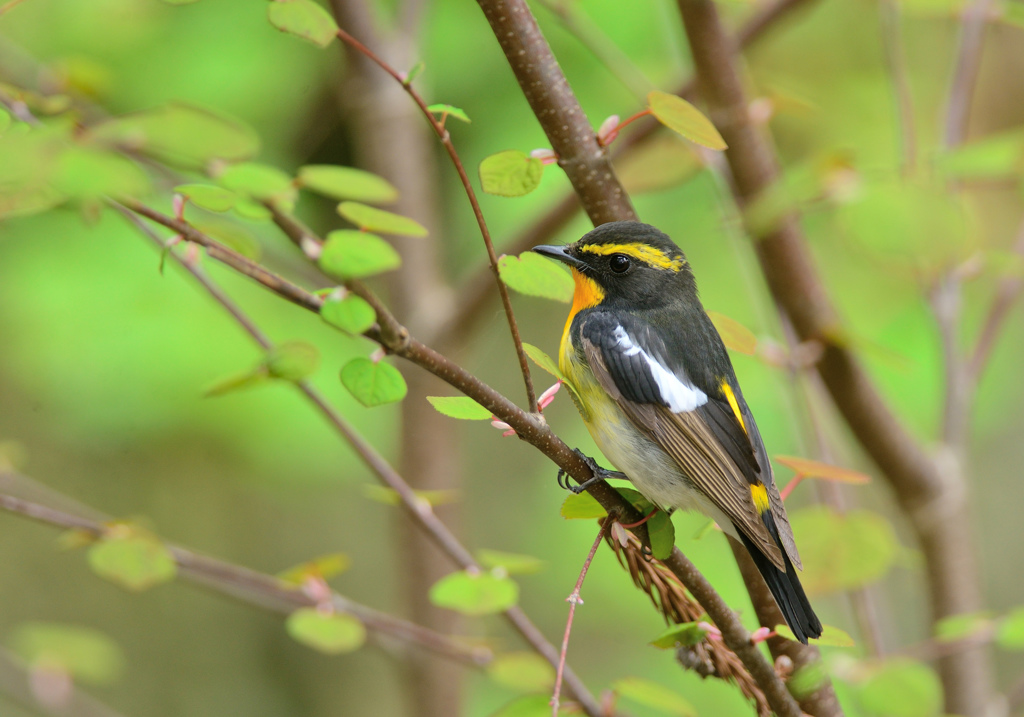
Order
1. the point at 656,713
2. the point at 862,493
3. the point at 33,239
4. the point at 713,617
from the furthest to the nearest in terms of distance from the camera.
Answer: the point at 862,493
the point at 656,713
the point at 33,239
the point at 713,617

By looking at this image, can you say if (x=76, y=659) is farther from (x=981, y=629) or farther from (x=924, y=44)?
(x=924, y=44)

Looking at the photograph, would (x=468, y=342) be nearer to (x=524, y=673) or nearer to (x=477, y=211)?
(x=524, y=673)

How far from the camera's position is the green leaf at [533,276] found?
1161 millimetres

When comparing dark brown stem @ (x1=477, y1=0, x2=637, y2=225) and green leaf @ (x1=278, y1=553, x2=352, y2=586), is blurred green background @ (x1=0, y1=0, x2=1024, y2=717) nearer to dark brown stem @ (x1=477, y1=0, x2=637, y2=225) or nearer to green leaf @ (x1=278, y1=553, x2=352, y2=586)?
dark brown stem @ (x1=477, y1=0, x2=637, y2=225)

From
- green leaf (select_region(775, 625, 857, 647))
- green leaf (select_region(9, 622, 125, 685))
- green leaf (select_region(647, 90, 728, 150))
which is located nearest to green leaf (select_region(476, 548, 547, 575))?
green leaf (select_region(775, 625, 857, 647))

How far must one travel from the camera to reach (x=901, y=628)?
17.7 feet

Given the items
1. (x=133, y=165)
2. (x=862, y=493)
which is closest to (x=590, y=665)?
(x=862, y=493)

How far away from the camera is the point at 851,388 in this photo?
231 cm

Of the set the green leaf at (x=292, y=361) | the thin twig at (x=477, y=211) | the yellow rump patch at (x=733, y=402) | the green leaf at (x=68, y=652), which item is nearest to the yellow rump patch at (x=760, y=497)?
the yellow rump patch at (x=733, y=402)

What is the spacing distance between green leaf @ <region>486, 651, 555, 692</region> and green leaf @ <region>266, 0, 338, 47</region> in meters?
1.06

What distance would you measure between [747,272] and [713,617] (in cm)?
248

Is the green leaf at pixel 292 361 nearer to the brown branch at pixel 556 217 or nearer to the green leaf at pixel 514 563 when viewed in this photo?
the green leaf at pixel 514 563

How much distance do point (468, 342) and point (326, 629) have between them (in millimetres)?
1341

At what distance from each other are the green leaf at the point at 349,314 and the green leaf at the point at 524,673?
798 mm
